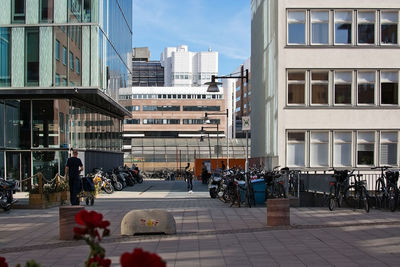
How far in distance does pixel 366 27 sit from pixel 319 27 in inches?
93.3

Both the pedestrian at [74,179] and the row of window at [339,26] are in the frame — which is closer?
the pedestrian at [74,179]

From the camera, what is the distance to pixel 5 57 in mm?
28141

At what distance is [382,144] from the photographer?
2795cm

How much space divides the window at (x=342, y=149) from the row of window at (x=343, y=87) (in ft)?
5.18

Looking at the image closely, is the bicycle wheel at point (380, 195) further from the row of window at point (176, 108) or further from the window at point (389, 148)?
the row of window at point (176, 108)

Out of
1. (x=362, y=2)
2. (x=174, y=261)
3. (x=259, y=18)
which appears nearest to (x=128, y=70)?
(x=259, y=18)

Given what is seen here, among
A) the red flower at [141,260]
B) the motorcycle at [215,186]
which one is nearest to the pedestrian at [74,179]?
the motorcycle at [215,186]

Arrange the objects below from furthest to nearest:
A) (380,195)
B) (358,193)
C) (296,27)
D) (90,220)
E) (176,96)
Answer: (176,96) → (296,27) → (380,195) → (358,193) → (90,220)

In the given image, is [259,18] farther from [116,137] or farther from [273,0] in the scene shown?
[116,137]

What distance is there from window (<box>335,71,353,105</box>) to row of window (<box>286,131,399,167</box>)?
1.58 metres

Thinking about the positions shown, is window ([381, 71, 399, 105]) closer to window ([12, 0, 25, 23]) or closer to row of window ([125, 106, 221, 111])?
window ([12, 0, 25, 23])

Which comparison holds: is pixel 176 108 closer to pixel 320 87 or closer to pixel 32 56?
pixel 32 56

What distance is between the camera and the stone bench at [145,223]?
11047mm

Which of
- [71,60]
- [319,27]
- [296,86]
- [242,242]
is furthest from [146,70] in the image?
[242,242]
